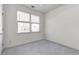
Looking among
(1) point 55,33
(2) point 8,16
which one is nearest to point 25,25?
(2) point 8,16

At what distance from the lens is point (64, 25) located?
10.5ft

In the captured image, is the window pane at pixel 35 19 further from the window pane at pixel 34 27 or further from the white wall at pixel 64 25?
the white wall at pixel 64 25

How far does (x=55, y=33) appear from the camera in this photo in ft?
12.4

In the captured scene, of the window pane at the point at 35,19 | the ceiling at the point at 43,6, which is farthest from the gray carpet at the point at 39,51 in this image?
the ceiling at the point at 43,6

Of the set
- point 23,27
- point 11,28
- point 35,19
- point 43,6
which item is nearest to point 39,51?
point 23,27

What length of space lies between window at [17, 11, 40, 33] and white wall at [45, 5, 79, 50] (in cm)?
65

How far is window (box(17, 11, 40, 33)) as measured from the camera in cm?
297

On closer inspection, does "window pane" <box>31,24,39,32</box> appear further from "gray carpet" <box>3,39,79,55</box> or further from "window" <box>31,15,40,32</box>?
"gray carpet" <box>3,39,79,55</box>

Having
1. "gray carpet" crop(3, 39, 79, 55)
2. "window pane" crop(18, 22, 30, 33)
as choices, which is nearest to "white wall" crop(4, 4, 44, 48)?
"window pane" crop(18, 22, 30, 33)
